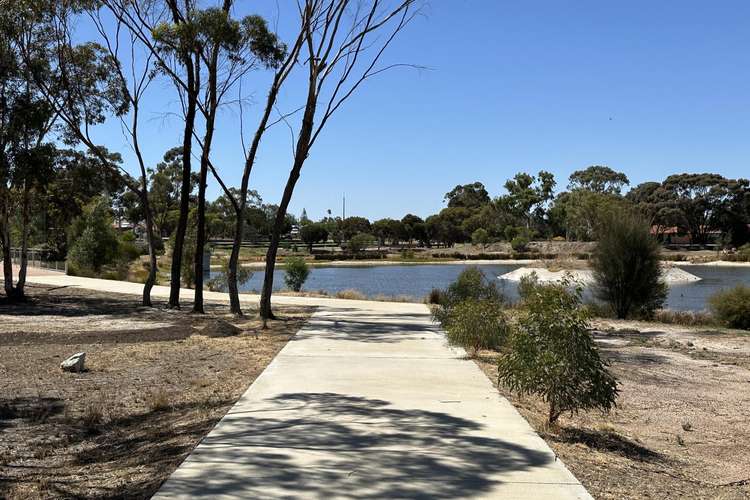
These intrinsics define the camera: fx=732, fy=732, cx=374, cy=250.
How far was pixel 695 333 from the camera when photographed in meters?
17.3

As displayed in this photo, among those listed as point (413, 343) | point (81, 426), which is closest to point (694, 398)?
point (413, 343)

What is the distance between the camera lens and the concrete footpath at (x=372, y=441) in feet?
17.3

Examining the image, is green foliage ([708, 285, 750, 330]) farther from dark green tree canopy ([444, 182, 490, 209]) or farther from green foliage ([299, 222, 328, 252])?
dark green tree canopy ([444, 182, 490, 209])

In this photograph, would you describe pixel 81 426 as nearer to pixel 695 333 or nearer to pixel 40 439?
pixel 40 439

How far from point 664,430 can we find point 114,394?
253 inches

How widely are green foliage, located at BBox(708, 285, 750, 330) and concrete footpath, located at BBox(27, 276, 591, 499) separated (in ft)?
38.1

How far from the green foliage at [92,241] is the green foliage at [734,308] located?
3140cm

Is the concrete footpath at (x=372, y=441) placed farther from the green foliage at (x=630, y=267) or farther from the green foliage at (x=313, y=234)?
the green foliage at (x=313, y=234)


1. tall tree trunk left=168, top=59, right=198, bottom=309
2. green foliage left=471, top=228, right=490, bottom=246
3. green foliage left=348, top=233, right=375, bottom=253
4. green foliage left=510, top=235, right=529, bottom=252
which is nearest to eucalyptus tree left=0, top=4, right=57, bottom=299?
tall tree trunk left=168, top=59, right=198, bottom=309

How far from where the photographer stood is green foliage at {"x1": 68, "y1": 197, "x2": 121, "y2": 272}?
4012 cm

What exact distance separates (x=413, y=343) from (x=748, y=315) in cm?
1079

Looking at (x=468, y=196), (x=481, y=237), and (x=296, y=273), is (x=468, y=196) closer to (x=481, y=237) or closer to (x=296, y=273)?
(x=481, y=237)

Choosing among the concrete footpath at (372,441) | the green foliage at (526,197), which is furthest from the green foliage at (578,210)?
the concrete footpath at (372,441)

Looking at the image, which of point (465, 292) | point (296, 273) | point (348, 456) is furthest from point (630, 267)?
point (348, 456)
